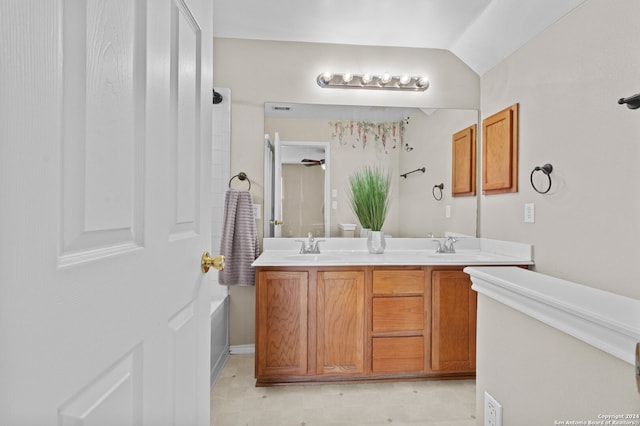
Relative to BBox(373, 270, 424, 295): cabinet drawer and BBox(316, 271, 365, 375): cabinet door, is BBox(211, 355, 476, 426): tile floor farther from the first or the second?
BBox(373, 270, 424, 295): cabinet drawer

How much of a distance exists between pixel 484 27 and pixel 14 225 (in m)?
2.81

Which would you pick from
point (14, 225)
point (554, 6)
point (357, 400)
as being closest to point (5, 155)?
point (14, 225)

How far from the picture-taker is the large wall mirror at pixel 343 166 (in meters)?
2.60

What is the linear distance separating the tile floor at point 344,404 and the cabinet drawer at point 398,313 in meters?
0.37

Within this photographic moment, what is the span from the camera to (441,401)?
1.94m

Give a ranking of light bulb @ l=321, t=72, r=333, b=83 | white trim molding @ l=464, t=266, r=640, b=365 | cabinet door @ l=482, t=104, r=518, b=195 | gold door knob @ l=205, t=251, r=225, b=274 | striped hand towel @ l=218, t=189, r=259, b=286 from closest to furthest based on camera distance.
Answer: white trim molding @ l=464, t=266, r=640, b=365 < gold door knob @ l=205, t=251, r=225, b=274 < cabinet door @ l=482, t=104, r=518, b=195 < striped hand towel @ l=218, t=189, r=259, b=286 < light bulb @ l=321, t=72, r=333, b=83

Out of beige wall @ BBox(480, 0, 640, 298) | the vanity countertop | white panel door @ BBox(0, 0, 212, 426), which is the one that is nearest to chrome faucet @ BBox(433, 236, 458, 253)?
the vanity countertop

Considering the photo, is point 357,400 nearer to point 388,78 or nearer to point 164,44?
point 164,44

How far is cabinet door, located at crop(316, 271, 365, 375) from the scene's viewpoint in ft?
6.83

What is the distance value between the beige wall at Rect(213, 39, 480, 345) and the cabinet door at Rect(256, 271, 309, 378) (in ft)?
1.87

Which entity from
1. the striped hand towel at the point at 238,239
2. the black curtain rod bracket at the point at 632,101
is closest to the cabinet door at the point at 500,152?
the black curtain rod bracket at the point at 632,101

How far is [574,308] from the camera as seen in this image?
78 cm

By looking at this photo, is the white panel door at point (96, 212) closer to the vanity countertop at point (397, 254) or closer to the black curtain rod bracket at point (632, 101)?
the vanity countertop at point (397, 254)

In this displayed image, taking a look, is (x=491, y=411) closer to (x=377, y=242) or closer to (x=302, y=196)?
(x=377, y=242)
